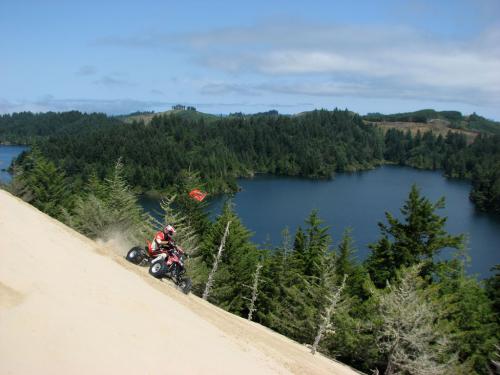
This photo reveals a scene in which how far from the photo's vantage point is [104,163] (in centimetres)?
16800

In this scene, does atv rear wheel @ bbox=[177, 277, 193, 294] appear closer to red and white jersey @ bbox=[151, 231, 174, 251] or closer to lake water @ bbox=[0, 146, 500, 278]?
red and white jersey @ bbox=[151, 231, 174, 251]

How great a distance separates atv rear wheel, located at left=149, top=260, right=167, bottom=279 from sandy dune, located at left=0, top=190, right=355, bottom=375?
1.73 meters

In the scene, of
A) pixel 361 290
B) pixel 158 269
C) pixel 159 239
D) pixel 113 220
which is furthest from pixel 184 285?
pixel 361 290

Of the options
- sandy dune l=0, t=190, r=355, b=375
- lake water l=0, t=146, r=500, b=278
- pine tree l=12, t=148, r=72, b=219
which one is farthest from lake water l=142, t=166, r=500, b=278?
sandy dune l=0, t=190, r=355, b=375

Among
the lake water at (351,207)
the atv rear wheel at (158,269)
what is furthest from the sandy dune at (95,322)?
the lake water at (351,207)

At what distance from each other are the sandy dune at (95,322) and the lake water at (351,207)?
63.3 m

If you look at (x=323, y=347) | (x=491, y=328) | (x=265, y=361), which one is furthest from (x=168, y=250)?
(x=491, y=328)

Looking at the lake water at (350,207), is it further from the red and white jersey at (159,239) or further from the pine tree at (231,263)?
the red and white jersey at (159,239)

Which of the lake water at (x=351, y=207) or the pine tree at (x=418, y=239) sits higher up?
the pine tree at (x=418, y=239)

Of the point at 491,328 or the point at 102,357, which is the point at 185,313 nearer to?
the point at 102,357

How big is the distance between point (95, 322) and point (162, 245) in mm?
8331

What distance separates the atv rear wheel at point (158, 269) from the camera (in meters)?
18.6

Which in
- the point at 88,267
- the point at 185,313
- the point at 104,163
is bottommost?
the point at 104,163

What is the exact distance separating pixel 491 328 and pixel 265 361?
970 inches
